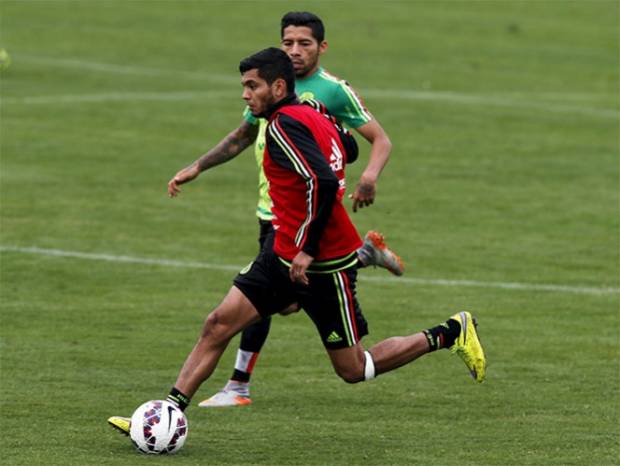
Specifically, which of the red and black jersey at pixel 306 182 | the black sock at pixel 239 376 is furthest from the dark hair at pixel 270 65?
the black sock at pixel 239 376

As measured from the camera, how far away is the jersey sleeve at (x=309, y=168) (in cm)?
938

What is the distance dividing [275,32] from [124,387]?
25735mm

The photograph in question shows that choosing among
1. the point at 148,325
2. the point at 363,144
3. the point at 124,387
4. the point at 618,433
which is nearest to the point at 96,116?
the point at 363,144

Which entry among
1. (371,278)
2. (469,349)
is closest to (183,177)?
(469,349)

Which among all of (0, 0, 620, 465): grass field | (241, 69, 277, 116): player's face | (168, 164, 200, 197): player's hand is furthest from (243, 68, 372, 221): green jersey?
(0, 0, 620, 465): grass field

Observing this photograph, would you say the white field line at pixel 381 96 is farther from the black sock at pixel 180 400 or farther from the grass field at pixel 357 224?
the black sock at pixel 180 400

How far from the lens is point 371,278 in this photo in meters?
15.8

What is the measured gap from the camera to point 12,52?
107ft

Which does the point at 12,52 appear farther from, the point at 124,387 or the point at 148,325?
the point at 124,387

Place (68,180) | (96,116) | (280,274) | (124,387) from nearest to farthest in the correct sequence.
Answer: (280,274), (124,387), (68,180), (96,116)

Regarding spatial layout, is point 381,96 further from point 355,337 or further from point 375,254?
point 355,337

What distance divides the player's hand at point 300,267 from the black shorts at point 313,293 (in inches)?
12.8

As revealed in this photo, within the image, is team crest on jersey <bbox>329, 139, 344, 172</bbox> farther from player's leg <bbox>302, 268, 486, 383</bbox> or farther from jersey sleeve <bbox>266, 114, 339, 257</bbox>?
player's leg <bbox>302, 268, 486, 383</bbox>

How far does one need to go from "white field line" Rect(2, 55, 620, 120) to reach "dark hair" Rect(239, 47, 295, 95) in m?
17.6
